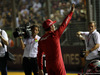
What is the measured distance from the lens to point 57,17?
12258 millimetres

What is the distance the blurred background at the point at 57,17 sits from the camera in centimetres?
1165

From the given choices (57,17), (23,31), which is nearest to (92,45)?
(23,31)

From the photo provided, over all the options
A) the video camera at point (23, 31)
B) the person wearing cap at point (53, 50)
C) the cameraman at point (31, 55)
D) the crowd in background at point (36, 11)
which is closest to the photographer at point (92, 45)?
the cameraman at point (31, 55)

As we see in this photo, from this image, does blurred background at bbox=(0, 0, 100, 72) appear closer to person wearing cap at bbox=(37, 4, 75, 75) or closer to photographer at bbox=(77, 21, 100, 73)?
photographer at bbox=(77, 21, 100, 73)

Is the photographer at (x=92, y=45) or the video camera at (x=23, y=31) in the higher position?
the video camera at (x=23, y=31)

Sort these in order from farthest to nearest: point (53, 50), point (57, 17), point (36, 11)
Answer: point (36, 11) → point (57, 17) → point (53, 50)

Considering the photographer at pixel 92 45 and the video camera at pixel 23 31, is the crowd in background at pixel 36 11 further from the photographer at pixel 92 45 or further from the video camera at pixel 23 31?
the video camera at pixel 23 31

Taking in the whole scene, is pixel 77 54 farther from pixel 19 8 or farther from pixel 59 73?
pixel 59 73

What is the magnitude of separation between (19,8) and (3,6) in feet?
2.88

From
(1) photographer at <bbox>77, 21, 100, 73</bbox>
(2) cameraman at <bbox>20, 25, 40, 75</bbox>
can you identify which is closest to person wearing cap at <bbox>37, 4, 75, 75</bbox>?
(2) cameraman at <bbox>20, 25, 40, 75</bbox>

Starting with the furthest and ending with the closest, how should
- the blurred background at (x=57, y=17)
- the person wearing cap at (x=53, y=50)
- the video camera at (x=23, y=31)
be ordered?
the blurred background at (x=57, y=17) < the video camera at (x=23, y=31) < the person wearing cap at (x=53, y=50)

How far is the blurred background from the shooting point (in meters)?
11.6

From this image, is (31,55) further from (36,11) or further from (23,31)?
(36,11)

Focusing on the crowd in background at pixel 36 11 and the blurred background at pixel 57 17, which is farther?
the crowd in background at pixel 36 11
